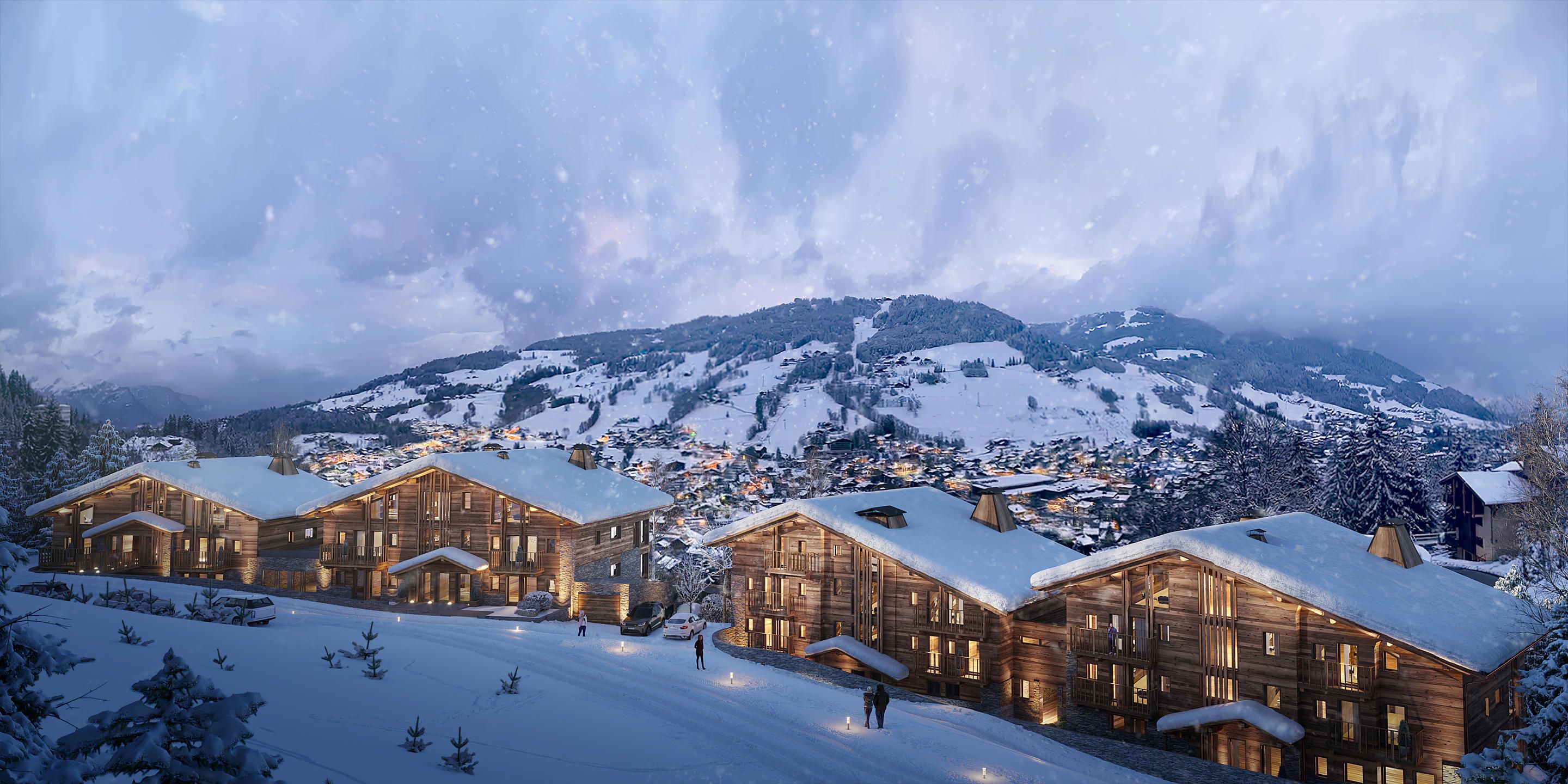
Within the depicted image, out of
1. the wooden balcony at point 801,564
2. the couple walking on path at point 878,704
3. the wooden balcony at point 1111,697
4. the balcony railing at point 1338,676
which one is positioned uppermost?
the wooden balcony at point 801,564

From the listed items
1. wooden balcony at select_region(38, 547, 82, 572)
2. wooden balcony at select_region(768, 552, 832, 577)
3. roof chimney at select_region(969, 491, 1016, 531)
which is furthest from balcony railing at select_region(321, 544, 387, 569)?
roof chimney at select_region(969, 491, 1016, 531)

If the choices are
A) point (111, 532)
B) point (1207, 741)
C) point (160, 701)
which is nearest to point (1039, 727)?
point (1207, 741)

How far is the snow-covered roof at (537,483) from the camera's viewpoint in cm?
4572

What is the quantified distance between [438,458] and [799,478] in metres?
55.0

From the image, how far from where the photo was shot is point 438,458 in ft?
153

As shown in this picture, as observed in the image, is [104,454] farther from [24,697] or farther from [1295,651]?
[1295,651]

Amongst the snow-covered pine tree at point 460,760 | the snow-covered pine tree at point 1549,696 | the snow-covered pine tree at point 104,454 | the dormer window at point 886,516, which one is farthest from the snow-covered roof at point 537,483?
the snow-covered pine tree at point 1549,696

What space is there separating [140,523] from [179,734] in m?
56.0

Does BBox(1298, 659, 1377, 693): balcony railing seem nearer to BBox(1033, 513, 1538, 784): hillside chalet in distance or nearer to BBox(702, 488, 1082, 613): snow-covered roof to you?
BBox(1033, 513, 1538, 784): hillside chalet in distance

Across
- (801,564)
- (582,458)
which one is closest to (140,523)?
(582,458)

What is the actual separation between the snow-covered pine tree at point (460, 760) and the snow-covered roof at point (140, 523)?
154 feet

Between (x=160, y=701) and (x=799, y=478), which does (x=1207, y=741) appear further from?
(x=799, y=478)

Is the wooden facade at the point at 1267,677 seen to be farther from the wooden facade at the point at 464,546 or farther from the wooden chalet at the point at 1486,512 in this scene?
the wooden chalet at the point at 1486,512

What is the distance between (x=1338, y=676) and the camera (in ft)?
89.3
